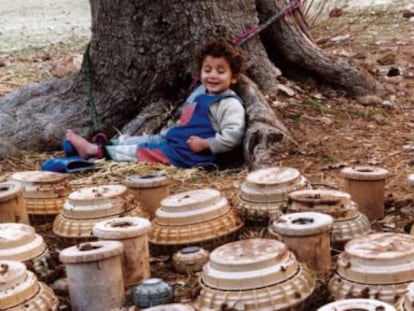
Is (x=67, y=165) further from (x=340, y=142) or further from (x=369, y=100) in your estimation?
(x=369, y=100)

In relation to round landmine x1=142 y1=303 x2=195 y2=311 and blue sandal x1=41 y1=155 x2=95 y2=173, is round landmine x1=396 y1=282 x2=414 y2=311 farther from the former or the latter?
blue sandal x1=41 y1=155 x2=95 y2=173

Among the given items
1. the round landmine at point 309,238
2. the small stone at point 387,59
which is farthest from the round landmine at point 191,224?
the small stone at point 387,59

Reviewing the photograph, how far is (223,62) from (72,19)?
28.9ft

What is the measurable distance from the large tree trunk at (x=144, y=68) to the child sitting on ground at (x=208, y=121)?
Answer: 0.20 meters

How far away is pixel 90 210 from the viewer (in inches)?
129

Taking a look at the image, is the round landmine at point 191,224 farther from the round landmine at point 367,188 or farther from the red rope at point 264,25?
the red rope at point 264,25

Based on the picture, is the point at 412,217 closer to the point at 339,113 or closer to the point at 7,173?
the point at 339,113

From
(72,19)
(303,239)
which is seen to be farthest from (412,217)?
(72,19)

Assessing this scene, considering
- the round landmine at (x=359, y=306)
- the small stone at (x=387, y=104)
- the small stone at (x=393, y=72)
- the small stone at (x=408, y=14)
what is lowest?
the round landmine at (x=359, y=306)

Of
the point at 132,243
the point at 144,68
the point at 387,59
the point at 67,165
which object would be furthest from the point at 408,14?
the point at 132,243

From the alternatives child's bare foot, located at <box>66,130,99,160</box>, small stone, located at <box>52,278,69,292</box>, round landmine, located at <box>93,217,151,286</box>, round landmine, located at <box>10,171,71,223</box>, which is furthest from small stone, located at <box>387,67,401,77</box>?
small stone, located at <box>52,278,69,292</box>

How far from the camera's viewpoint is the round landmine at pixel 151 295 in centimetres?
257

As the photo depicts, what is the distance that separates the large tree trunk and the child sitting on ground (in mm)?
201

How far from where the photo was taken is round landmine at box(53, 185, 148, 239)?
3279mm
